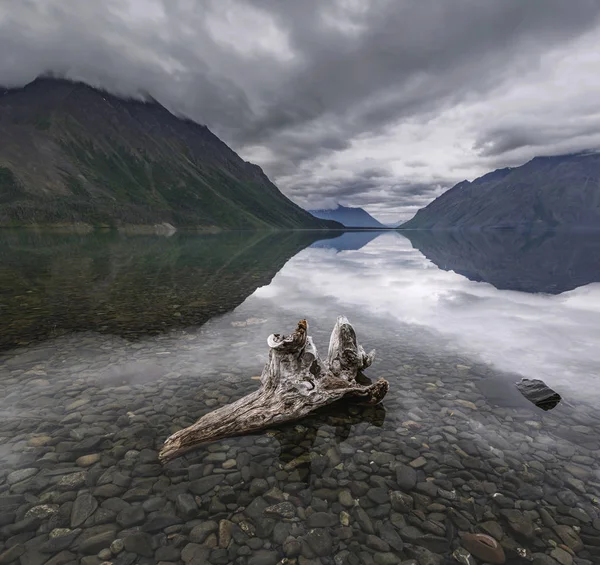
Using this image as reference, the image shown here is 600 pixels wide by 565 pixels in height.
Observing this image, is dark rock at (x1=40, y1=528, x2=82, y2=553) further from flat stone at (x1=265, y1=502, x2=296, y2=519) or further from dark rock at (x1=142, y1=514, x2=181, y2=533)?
flat stone at (x1=265, y1=502, x2=296, y2=519)

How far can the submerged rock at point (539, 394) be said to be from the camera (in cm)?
1127

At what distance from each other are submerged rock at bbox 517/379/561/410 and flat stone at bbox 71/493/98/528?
494 inches

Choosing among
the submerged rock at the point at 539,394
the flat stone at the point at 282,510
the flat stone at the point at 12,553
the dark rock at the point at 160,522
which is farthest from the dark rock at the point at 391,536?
the submerged rock at the point at 539,394

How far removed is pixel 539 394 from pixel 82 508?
13227mm

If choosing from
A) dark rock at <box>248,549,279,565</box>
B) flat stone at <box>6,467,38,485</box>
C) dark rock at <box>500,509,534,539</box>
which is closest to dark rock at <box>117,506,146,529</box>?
dark rock at <box>248,549,279,565</box>

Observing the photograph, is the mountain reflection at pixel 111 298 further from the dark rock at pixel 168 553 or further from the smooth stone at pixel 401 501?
the smooth stone at pixel 401 501

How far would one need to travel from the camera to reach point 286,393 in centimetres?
998

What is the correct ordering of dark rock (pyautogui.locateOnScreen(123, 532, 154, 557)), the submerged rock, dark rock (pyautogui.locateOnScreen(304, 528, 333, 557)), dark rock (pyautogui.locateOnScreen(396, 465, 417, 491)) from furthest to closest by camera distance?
the submerged rock
dark rock (pyautogui.locateOnScreen(396, 465, 417, 491))
dark rock (pyautogui.locateOnScreen(304, 528, 333, 557))
dark rock (pyautogui.locateOnScreen(123, 532, 154, 557))

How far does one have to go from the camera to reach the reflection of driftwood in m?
8.88

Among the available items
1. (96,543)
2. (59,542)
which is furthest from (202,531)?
(59,542)

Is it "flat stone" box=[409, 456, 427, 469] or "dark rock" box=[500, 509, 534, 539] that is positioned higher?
"flat stone" box=[409, 456, 427, 469]

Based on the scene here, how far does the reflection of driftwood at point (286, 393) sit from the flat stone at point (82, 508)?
1.63 meters

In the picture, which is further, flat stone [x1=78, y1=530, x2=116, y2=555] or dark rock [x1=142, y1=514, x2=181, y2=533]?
dark rock [x1=142, y1=514, x2=181, y2=533]

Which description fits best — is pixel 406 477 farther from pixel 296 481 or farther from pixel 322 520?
pixel 296 481
